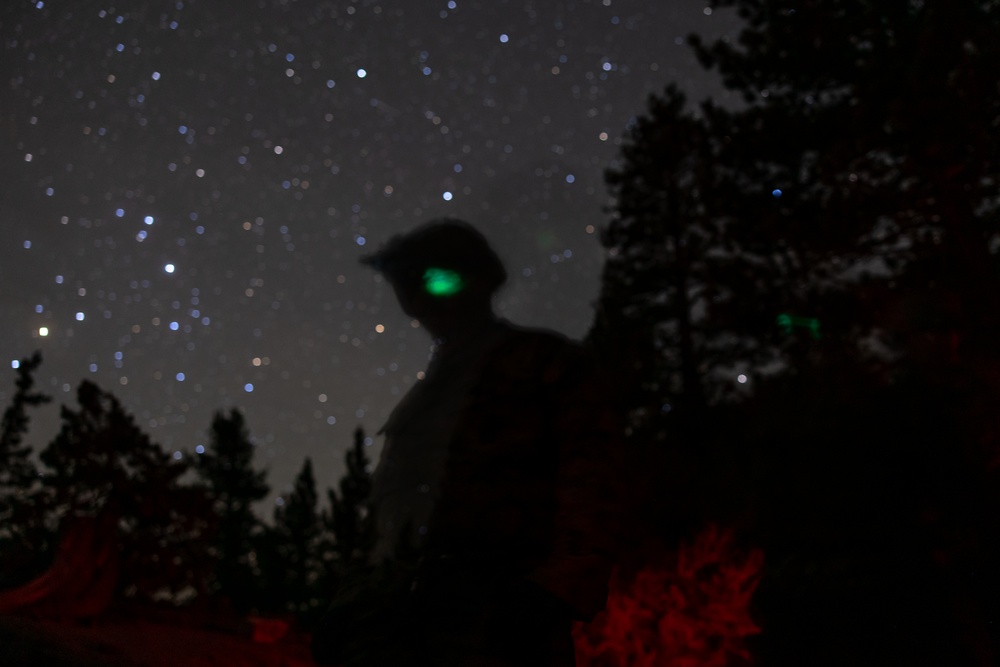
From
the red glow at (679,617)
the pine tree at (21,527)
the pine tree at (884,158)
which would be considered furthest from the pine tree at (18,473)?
the pine tree at (884,158)

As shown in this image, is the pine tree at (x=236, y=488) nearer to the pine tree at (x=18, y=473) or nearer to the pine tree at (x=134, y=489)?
the pine tree at (x=18, y=473)

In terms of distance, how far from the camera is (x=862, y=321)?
11.5 m

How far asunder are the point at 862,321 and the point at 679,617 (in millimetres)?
6274

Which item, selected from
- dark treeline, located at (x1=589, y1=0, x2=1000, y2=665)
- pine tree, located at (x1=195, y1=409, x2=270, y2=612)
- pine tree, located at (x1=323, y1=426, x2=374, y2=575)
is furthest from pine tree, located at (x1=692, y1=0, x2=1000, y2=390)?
pine tree, located at (x1=195, y1=409, x2=270, y2=612)

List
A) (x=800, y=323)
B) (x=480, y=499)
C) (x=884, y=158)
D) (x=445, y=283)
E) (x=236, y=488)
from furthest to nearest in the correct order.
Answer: (x=236, y=488) < (x=800, y=323) < (x=884, y=158) < (x=445, y=283) < (x=480, y=499)

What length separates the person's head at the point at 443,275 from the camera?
2867 millimetres

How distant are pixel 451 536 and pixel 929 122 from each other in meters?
10.1

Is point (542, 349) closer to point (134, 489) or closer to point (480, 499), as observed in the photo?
point (480, 499)

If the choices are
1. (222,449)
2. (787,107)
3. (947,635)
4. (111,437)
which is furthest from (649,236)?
(222,449)

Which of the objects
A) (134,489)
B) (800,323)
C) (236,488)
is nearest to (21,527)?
(134,489)

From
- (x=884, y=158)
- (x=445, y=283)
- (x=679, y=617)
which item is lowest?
(x=679, y=617)

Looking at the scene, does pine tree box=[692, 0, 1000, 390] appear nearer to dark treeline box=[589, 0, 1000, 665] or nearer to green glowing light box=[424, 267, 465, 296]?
dark treeline box=[589, 0, 1000, 665]

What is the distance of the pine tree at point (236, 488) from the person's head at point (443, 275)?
1369 inches

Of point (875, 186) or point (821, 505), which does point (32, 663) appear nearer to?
point (875, 186)
